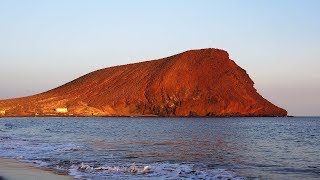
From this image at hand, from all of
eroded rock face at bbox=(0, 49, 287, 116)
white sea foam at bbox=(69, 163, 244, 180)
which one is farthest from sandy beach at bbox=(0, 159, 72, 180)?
eroded rock face at bbox=(0, 49, 287, 116)

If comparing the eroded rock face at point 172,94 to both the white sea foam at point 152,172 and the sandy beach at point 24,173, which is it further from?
the sandy beach at point 24,173

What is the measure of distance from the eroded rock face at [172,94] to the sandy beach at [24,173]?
14166 centimetres

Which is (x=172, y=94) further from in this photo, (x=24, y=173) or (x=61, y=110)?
(x=24, y=173)

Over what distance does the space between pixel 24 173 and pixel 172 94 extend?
480 feet

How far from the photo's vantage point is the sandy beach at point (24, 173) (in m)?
17.5

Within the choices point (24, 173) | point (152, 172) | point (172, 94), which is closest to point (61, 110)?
point (172, 94)

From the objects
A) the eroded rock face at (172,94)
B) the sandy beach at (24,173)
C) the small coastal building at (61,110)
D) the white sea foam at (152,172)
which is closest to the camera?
the sandy beach at (24,173)

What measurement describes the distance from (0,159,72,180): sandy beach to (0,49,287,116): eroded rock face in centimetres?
14166

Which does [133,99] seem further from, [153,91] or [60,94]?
[60,94]

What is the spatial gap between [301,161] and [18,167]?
52.3 ft

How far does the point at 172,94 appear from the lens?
16475 centimetres

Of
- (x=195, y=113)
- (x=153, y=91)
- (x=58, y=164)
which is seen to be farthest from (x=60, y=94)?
(x=58, y=164)

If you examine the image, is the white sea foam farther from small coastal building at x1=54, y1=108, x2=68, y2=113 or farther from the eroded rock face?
small coastal building at x1=54, y1=108, x2=68, y2=113

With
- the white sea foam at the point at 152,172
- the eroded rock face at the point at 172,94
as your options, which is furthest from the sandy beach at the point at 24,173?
the eroded rock face at the point at 172,94
